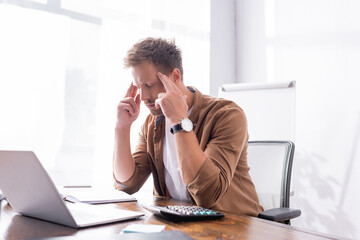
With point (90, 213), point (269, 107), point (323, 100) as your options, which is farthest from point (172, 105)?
point (323, 100)

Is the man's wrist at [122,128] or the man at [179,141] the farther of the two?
the man's wrist at [122,128]

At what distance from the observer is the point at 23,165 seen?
2.46 feet

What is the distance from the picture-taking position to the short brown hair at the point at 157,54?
4.48ft

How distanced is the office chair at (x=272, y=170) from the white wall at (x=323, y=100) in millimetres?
1119

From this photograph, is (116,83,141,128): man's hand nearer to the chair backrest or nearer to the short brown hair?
the short brown hair

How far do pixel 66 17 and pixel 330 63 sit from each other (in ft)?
6.32

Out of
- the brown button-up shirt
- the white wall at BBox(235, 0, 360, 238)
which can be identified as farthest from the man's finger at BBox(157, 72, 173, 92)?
the white wall at BBox(235, 0, 360, 238)

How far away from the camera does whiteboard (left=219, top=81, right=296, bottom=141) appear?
2.08 meters

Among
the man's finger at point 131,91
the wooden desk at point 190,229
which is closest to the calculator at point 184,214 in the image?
the wooden desk at point 190,229

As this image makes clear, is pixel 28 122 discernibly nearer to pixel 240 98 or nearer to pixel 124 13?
pixel 124 13

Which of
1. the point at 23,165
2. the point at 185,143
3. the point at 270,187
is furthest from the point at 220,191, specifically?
the point at 23,165

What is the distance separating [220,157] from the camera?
1155mm

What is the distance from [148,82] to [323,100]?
5.45 ft

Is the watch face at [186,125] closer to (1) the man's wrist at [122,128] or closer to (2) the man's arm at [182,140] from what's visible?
(2) the man's arm at [182,140]
